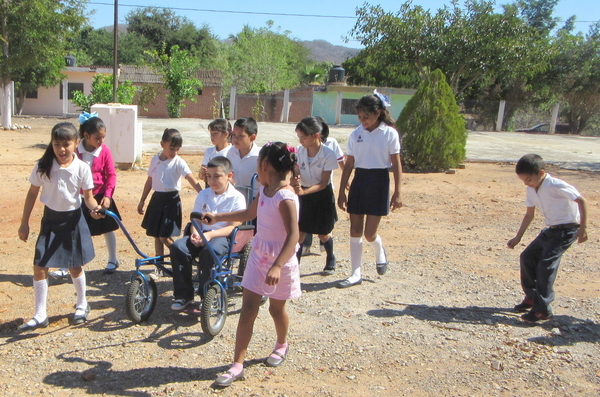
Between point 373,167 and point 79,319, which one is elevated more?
point 373,167

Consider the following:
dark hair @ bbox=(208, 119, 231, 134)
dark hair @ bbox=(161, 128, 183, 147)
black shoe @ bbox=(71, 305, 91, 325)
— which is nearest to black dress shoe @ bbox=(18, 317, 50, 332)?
black shoe @ bbox=(71, 305, 91, 325)

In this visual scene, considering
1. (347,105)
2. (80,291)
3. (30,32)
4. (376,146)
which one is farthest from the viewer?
(347,105)

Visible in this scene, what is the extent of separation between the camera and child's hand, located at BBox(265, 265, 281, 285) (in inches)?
128

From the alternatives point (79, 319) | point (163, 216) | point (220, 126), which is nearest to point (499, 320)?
point (220, 126)

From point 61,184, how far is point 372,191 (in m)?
2.62

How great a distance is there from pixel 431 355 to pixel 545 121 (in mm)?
35430

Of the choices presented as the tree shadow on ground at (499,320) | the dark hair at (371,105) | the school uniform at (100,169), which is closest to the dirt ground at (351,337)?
the tree shadow on ground at (499,320)

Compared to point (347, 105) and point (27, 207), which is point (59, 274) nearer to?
point (27, 207)

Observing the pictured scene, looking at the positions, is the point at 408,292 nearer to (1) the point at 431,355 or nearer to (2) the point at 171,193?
(1) the point at 431,355

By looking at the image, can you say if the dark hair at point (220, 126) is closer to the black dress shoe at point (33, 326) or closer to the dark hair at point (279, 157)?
the dark hair at point (279, 157)

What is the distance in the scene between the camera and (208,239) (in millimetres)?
4430

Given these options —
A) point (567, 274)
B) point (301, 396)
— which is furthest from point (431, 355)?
point (567, 274)

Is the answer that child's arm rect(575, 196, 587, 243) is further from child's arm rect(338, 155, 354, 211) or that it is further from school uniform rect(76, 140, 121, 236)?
school uniform rect(76, 140, 121, 236)

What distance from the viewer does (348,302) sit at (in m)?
4.95
